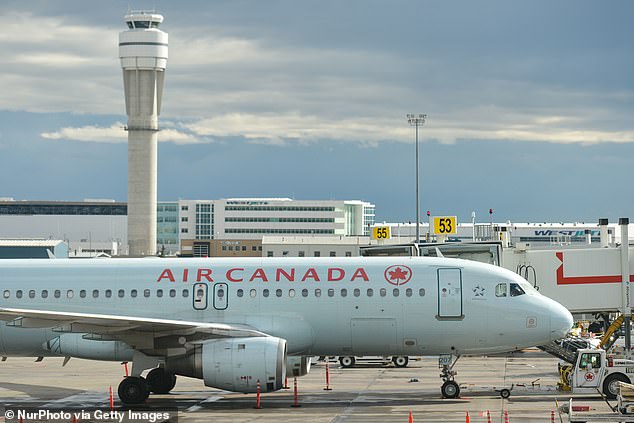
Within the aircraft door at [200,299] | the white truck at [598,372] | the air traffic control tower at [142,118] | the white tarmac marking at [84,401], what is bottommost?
the white tarmac marking at [84,401]

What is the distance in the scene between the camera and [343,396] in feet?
111

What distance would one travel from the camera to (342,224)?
7234 inches

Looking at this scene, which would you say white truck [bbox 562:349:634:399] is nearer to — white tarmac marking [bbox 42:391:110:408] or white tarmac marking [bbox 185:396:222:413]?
white tarmac marking [bbox 185:396:222:413]

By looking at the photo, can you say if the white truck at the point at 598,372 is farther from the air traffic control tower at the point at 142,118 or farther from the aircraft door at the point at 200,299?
the air traffic control tower at the point at 142,118

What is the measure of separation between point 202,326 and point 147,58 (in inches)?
5013

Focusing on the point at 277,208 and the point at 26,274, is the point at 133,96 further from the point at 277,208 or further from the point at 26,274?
the point at 26,274

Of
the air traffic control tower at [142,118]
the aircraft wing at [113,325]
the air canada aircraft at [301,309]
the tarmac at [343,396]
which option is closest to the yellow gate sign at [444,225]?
the tarmac at [343,396]

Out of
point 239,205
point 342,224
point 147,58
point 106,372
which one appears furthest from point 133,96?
point 106,372

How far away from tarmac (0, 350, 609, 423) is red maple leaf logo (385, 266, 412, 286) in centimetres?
388

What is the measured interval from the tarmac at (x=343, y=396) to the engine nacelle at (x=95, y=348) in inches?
62.3

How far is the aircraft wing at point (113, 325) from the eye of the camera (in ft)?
95.8

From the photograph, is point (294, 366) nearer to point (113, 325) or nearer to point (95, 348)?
point (113, 325)

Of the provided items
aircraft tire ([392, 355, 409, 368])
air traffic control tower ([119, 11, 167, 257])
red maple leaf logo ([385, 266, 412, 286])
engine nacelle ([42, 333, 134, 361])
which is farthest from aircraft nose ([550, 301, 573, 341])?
air traffic control tower ([119, 11, 167, 257])

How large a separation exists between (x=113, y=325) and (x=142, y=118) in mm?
125206
